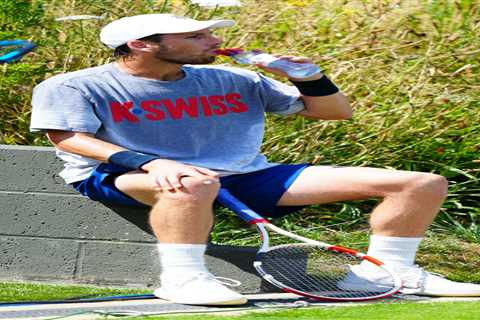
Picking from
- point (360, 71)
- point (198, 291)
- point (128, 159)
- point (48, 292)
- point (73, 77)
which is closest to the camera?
point (198, 291)

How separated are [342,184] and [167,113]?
0.77m

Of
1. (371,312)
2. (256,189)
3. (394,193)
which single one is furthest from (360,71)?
(371,312)

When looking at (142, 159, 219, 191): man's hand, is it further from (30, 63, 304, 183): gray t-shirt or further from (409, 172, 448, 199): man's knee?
(409, 172, 448, 199): man's knee

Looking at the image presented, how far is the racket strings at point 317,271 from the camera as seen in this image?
5.02m

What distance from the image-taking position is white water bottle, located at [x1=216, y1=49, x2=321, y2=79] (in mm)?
5379

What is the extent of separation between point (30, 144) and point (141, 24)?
4.40 ft

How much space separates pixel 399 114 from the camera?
649cm

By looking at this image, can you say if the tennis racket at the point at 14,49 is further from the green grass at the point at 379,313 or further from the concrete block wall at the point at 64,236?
the green grass at the point at 379,313

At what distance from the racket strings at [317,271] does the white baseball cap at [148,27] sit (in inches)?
39.3

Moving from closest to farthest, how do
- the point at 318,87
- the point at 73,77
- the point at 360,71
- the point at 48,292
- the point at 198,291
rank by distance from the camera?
the point at 198,291 < the point at 73,77 < the point at 48,292 < the point at 318,87 < the point at 360,71

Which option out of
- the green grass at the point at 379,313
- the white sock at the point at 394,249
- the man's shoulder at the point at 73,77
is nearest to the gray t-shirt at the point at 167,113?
the man's shoulder at the point at 73,77

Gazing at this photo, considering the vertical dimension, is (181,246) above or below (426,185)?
below

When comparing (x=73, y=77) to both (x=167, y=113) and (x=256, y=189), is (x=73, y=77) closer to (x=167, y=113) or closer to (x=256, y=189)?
(x=167, y=113)

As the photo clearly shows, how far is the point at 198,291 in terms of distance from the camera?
4816 millimetres
